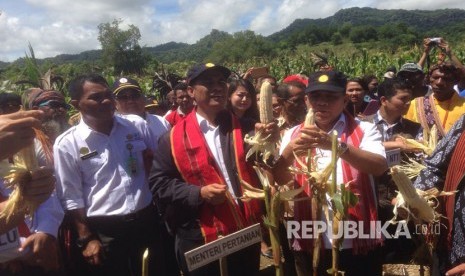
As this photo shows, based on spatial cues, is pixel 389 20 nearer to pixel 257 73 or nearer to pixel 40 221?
pixel 257 73

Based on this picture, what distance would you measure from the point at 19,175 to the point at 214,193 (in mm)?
956

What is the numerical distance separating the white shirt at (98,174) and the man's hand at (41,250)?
37 cm

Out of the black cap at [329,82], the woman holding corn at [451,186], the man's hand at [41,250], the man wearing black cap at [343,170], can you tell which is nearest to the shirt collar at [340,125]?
the man wearing black cap at [343,170]

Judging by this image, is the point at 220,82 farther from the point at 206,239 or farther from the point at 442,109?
the point at 442,109

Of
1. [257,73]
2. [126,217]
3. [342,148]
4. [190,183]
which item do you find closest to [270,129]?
[342,148]

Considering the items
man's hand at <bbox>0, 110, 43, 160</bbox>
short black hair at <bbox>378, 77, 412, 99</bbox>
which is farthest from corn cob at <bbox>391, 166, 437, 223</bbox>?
short black hair at <bbox>378, 77, 412, 99</bbox>

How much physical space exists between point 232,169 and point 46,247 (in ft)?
3.77

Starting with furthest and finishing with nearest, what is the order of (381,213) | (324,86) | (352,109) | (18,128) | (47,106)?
(352,109) → (47,106) → (381,213) → (324,86) → (18,128)

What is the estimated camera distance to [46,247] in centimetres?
234

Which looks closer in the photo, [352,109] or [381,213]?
[381,213]

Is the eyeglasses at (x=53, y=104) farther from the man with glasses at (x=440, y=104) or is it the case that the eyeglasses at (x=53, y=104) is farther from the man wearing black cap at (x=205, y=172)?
the man with glasses at (x=440, y=104)

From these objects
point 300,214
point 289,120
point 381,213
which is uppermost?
point 289,120

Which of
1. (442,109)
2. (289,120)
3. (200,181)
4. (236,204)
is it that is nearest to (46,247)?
(200,181)

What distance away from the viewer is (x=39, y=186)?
5.70ft
